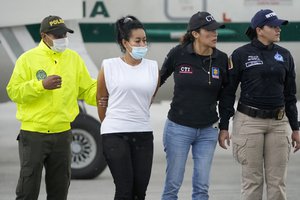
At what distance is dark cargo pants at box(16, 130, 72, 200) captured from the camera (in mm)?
6832

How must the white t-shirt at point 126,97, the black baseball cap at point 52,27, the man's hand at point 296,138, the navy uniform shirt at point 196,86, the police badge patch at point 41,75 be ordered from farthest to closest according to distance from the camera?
the man's hand at point 296,138
the navy uniform shirt at point 196,86
the black baseball cap at point 52,27
the police badge patch at point 41,75
the white t-shirt at point 126,97

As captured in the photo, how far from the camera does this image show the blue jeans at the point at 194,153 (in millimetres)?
7051

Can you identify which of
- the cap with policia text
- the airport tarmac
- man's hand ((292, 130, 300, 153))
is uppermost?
the cap with policia text

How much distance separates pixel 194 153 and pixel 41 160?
106 centimetres

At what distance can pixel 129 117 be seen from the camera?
6.69m

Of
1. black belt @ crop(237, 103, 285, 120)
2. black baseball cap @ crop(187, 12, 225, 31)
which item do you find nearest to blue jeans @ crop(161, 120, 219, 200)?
black belt @ crop(237, 103, 285, 120)

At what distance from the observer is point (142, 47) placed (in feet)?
22.1

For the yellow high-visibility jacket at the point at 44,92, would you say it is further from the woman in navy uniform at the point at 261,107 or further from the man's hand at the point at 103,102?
the woman in navy uniform at the point at 261,107

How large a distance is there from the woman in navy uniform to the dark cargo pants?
1124 millimetres

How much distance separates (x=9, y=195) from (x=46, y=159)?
254cm

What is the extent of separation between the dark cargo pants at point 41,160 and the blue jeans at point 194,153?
72 centimetres

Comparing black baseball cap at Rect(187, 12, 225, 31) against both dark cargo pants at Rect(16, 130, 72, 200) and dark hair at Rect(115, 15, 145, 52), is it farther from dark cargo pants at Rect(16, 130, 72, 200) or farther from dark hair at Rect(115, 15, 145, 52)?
dark cargo pants at Rect(16, 130, 72, 200)

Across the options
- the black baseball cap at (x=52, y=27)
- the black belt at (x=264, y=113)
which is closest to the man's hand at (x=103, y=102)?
the black baseball cap at (x=52, y=27)

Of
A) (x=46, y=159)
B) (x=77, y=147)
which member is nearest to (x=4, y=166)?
(x=77, y=147)
